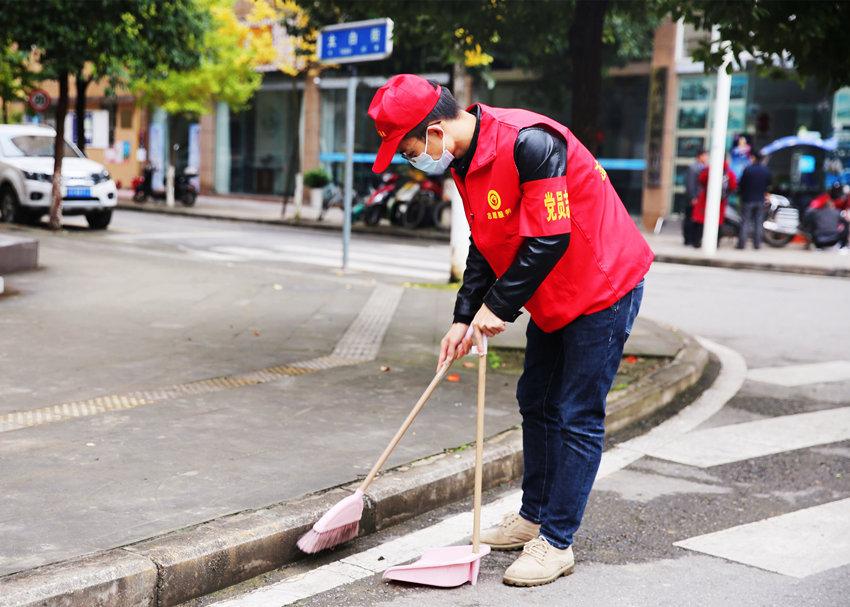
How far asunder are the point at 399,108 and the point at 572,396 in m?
1.16

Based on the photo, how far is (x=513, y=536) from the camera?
12.6ft

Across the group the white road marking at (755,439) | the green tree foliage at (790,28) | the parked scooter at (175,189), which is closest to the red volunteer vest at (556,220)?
the white road marking at (755,439)

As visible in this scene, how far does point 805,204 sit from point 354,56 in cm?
1409

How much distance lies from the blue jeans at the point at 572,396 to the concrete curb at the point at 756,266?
13.6 meters

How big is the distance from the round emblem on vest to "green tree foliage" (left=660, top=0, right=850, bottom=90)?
4135 millimetres

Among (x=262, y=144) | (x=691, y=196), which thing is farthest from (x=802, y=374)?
(x=262, y=144)

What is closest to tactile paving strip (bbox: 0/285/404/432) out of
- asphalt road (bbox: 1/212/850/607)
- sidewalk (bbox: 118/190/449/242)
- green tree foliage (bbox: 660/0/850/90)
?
asphalt road (bbox: 1/212/850/607)

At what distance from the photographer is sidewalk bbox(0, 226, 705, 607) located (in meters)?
3.40

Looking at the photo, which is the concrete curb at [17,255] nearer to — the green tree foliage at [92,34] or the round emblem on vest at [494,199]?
the green tree foliage at [92,34]

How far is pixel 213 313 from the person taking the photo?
28.2 feet

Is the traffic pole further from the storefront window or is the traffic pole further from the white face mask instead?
the storefront window

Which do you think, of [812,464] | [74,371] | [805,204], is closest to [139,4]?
[74,371]

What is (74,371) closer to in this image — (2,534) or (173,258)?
(2,534)

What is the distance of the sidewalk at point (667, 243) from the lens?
16.7 metres
